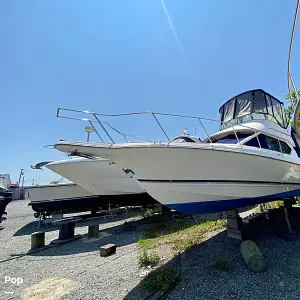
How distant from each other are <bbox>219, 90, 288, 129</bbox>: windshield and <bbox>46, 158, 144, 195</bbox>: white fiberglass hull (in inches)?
182

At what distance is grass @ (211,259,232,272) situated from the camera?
370 centimetres

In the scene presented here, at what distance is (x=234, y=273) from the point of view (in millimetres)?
3561

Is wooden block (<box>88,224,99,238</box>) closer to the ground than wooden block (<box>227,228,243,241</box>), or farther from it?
farther from it

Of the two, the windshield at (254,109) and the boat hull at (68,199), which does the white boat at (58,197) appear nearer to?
the boat hull at (68,199)

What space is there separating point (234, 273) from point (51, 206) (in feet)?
26.8

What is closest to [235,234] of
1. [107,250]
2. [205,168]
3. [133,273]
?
[205,168]

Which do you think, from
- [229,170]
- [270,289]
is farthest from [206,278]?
[229,170]

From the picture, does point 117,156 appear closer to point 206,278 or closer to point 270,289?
point 206,278

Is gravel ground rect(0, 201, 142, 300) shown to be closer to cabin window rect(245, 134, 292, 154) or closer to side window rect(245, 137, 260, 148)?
side window rect(245, 137, 260, 148)

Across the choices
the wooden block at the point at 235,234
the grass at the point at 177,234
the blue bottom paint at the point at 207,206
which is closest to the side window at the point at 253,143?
the blue bottom paint at the point at 207,206

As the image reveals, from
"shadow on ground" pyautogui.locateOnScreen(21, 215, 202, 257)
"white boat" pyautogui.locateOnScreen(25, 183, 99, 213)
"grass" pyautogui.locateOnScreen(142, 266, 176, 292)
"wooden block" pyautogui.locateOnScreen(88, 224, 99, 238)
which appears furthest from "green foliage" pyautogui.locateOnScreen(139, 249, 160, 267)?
"white boat" pyautogui.locateOnScreen(25, 183, 99, 213)

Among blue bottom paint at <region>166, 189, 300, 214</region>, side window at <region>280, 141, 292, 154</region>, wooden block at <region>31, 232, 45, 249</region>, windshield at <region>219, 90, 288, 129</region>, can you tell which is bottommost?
wooden block at <region>31, 232, 45, 249</region>

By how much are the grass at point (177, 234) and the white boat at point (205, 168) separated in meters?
1.23

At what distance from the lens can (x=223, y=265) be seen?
3.79 m
